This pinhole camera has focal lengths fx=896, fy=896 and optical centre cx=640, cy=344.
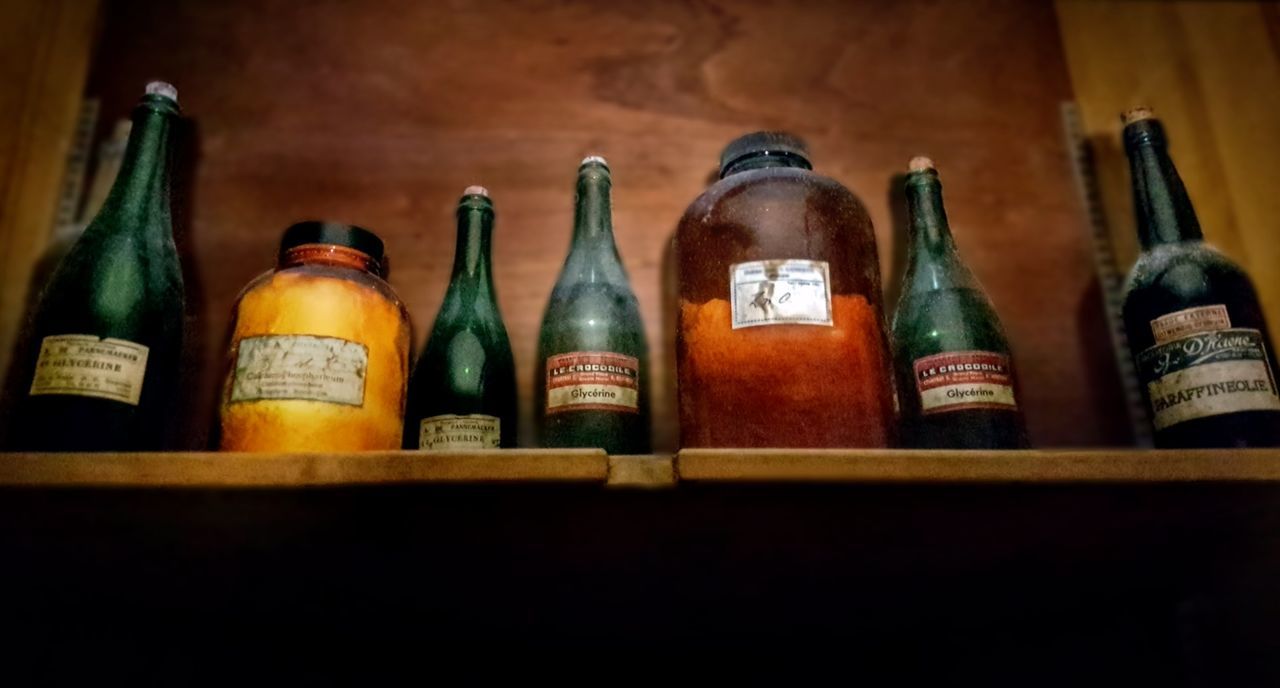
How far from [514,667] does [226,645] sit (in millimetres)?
280

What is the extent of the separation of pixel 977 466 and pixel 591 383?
1.04 ft

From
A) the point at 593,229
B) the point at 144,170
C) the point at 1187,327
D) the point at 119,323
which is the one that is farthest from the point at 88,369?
the point at 1187,327

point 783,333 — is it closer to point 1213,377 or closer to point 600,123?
point 1213,377

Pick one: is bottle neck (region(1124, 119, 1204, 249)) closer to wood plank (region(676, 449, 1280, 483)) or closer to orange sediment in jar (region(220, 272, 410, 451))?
wood plank (region(676, 449, 1280, 483))

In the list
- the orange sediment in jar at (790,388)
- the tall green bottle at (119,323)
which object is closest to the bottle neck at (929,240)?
the orange sediment in jar at (790,388)

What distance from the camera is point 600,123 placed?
1.09 metres

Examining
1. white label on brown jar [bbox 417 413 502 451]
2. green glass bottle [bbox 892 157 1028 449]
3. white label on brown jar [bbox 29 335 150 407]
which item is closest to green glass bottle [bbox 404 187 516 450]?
white label on brown jar [bbox 417 413 502 451]

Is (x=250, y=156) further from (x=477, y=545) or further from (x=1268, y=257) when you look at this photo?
(x=1268, y=257)

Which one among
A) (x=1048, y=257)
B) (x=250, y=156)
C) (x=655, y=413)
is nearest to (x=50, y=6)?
(x=250, y=156)

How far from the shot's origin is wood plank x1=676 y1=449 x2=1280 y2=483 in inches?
22.4

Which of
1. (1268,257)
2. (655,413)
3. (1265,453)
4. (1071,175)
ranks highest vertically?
(1071,175)

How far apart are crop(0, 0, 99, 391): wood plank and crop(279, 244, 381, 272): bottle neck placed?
385 mm

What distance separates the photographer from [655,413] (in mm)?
960

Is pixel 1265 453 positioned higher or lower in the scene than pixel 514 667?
higher
